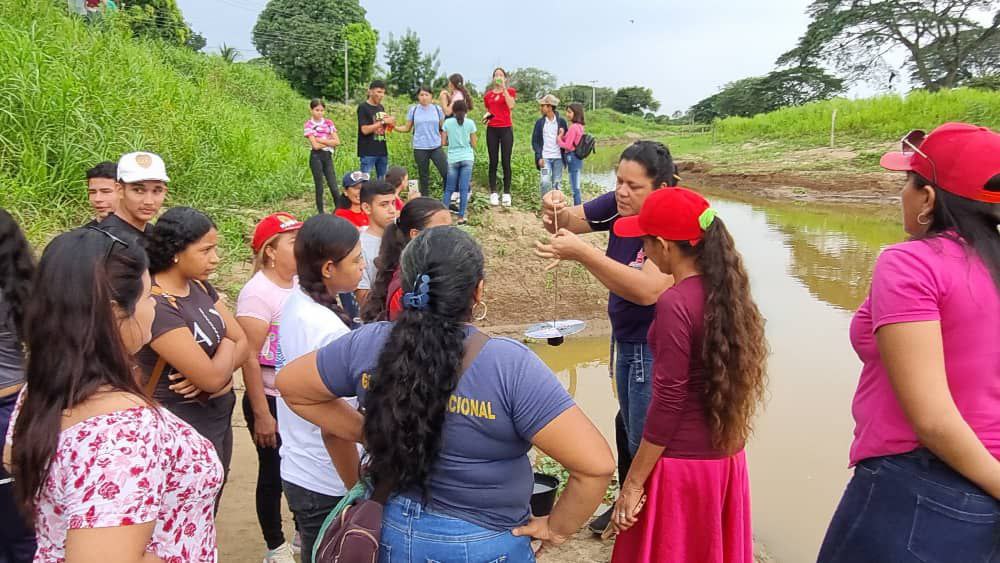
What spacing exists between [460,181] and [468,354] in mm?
7732

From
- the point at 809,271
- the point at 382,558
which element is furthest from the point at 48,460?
the point at 809,271

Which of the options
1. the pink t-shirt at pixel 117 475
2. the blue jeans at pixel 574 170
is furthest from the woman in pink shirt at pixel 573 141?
the pink t-shirt at pixel 117 475

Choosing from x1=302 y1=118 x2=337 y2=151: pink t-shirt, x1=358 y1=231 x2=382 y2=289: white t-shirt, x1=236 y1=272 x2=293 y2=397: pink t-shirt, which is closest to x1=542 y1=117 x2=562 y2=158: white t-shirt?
x1=302 y1=118 x2=337 y2=151: pink t-shirt

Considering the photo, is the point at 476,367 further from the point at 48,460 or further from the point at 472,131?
the point at 472,131

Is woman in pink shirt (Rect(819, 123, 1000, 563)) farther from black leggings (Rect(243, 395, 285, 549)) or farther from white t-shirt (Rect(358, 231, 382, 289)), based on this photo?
white t-shirt (Rect(358, 231, 382, 289))

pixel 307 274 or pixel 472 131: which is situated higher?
pixel 472 131

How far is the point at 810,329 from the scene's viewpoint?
7.86m

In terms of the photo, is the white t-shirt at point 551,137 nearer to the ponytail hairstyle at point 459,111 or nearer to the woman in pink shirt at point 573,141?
the woman in pink shirt at point 573,141

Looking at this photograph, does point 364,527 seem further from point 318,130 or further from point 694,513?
point 318,130

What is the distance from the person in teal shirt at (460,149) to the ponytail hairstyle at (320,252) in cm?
654

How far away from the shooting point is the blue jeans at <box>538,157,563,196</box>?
32.7 feet

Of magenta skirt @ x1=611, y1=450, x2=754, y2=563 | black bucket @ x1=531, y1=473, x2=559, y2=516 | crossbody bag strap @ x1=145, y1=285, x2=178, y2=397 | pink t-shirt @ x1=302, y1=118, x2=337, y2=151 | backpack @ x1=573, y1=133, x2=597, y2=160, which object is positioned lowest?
black bucket @ x1=531, y1=473, x2=559, y2=516

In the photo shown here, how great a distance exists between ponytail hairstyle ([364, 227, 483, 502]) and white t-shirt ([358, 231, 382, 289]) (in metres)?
2.55

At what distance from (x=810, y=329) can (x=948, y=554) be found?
6.76m
